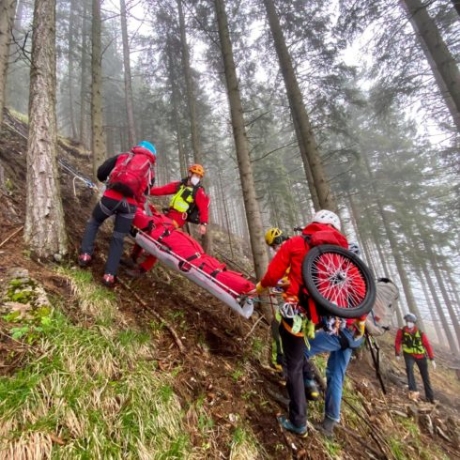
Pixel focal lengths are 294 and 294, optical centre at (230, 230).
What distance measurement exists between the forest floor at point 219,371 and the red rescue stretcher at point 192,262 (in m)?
0.81

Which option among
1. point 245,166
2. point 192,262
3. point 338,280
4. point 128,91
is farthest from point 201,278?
point 128,91

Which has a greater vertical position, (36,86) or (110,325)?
(36,86)

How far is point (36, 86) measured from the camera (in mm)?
4934

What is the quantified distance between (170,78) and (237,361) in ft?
50.4

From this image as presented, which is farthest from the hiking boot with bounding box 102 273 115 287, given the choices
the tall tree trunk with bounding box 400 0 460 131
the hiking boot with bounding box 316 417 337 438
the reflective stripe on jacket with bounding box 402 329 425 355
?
the reflective stripe on jacket with bounding box 402 329 425 355

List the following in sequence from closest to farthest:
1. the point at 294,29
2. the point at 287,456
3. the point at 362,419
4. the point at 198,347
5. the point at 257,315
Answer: the point at 287,456 < the point at 198,347 < the point at 362,419 < the point at 257,315 < the point at 294,29

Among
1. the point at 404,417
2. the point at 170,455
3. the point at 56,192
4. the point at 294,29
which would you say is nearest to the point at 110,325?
the point at 170,455

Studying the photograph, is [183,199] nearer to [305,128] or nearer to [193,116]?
[305,128]

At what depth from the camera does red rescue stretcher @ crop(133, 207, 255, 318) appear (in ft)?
14.3

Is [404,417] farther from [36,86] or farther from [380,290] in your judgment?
[36,86]

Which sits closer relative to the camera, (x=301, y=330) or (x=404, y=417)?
(x=301, y=330)

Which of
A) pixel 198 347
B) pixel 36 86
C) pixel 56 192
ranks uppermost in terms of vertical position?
pixel 36 86

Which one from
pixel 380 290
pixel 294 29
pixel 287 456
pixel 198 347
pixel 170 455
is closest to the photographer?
pixel 170 455

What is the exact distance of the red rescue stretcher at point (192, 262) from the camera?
4352mm
